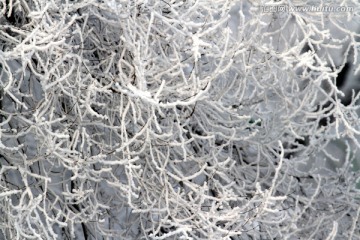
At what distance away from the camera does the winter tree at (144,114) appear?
2268 millimetres

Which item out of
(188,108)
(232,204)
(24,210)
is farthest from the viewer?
(232,204)

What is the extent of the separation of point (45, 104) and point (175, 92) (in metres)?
0.41

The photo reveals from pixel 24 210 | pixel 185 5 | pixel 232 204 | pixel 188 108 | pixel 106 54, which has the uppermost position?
pixel 185 5

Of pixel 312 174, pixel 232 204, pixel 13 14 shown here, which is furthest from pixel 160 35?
pixel 312 174

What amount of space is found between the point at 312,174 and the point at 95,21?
1.30 m

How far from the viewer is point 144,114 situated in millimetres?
2512

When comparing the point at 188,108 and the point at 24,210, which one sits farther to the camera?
the point at 188,108

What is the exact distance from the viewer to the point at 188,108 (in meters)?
2.73

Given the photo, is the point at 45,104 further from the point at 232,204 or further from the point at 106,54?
the point at 232,204

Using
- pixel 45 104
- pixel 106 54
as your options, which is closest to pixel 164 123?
pixel 106 54

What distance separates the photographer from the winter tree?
2.27 meters

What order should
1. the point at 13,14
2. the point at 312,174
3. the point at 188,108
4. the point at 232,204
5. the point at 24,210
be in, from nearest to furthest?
the point at 24,210, the point at 13,14, the point at 188,108, the point at 232,204, the point at 312,174

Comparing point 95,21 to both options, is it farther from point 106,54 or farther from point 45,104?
point 45,104

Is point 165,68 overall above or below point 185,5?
below
